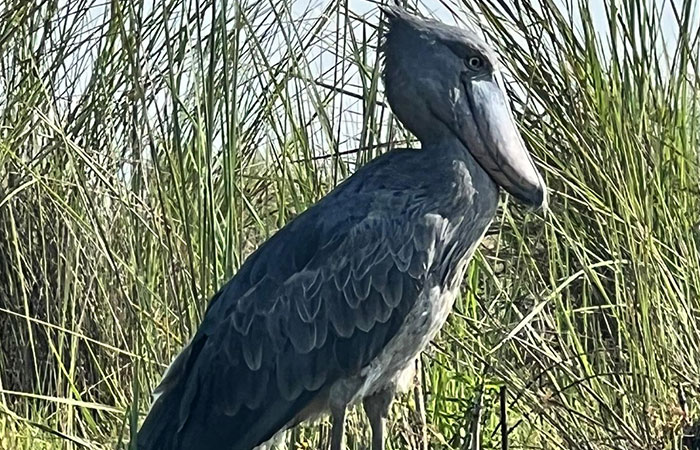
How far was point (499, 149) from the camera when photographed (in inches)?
116

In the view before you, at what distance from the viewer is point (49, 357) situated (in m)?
4.29

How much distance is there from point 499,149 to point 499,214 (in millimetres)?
1021

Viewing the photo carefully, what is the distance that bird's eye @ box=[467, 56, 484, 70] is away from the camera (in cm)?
297

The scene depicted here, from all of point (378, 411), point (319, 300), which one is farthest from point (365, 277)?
point (378, 411)

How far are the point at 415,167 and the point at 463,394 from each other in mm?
840

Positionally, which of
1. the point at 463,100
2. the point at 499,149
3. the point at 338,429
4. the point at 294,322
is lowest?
the point at 338,429

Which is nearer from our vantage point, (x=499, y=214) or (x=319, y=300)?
(x=319, y=300)

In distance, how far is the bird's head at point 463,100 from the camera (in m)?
2.94

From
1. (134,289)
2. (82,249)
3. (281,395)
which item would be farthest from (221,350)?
(82,249)

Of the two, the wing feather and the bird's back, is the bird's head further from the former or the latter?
the wing feather

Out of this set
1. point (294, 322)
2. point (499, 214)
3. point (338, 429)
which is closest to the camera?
point (338, 429)

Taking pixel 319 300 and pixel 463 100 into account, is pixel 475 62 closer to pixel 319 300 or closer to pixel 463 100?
pixel 463 100

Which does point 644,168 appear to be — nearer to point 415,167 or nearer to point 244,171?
point 415,167

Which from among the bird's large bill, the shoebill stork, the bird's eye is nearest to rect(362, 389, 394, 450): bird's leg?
the shoebill stork
